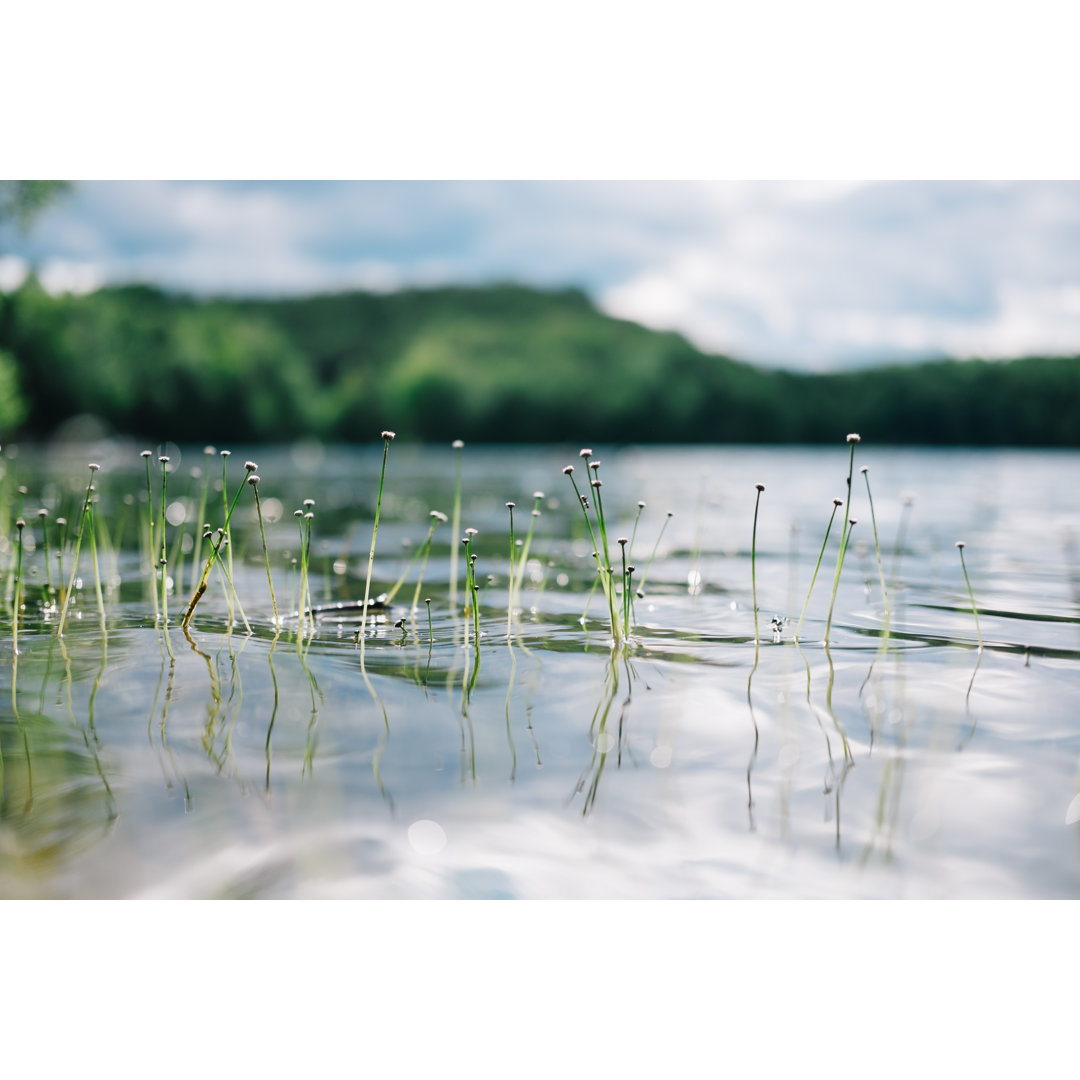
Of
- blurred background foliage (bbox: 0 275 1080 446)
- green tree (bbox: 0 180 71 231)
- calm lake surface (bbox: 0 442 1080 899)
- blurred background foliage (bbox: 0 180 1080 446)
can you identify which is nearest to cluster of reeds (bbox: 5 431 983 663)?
calm lake surface (bbox: 0 442 1080 899)

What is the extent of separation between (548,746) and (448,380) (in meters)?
22.0

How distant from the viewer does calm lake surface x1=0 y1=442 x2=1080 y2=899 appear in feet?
6.34

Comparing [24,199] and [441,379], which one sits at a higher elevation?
[441,379]

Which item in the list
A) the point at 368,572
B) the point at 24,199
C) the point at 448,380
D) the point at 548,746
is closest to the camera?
the point at 548,746

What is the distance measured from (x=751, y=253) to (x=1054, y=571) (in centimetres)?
559

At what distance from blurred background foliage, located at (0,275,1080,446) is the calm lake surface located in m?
6.41

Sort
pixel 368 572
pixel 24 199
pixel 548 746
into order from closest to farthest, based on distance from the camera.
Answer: pixel 548 746
pixel 368 572
pixel 24 199

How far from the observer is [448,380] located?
78.0 feet

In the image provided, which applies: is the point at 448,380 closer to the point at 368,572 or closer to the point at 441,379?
the point at 441,379

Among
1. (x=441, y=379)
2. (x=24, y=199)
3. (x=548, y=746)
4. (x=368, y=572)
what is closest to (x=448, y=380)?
(x=441, y=379)

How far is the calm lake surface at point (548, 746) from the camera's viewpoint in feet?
6.34

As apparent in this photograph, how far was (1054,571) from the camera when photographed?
17.7ft

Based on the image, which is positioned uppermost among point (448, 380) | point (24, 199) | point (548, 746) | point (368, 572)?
point (448, 380)
